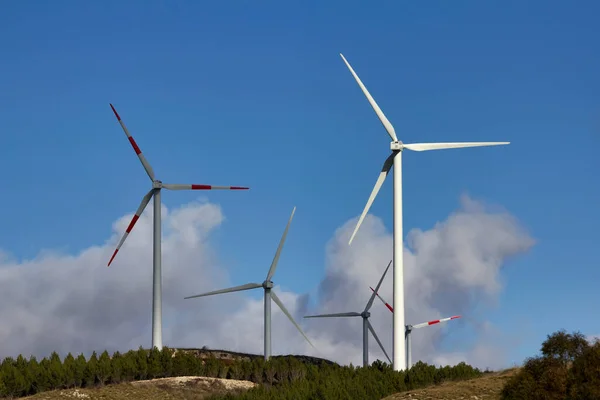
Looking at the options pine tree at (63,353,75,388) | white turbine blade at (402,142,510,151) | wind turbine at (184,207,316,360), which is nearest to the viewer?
white turbine blade at (402,142,510,151)

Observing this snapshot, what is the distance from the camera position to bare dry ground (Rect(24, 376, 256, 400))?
258 feet

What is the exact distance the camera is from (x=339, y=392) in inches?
2746

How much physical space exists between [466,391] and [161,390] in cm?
3251

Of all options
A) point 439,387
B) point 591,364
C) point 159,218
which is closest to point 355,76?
point 159,218

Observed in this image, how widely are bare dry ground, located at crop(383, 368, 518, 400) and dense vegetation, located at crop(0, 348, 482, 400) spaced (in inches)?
292

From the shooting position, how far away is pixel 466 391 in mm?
61625

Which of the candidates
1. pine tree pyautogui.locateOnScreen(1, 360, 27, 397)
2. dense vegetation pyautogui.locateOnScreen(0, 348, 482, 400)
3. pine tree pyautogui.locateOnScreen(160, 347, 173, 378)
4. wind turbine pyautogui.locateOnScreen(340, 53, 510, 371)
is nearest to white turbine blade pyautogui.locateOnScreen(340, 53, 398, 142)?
wind turbine pyautogui.locateOnScreen(340, 53, 510, 371)

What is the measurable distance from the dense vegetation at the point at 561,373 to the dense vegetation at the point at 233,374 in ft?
48.8

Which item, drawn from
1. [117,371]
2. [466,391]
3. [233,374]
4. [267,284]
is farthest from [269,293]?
[466,391]

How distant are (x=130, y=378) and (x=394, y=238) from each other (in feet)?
104

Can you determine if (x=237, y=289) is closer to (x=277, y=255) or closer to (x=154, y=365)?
(x=277, y=255)

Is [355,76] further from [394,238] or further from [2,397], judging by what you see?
[2,397]

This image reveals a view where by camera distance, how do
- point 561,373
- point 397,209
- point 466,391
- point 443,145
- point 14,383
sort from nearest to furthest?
point 561,373 → point 466,391 → point 397,209 → point 443,145 → point 14,383

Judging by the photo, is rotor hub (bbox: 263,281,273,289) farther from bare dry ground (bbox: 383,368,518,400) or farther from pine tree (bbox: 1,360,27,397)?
bare dry ground (bbox: 383,368,518,400)
